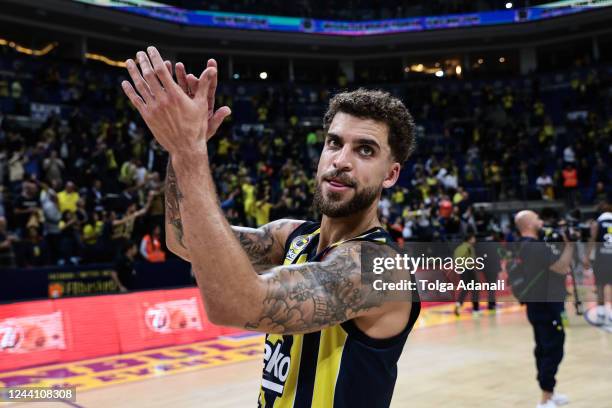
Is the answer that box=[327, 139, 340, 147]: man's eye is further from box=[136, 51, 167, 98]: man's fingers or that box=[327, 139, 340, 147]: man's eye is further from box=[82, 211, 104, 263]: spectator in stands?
box=[82, 211, 104, 263]: spectator in stands

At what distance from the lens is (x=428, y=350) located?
9.91 metres

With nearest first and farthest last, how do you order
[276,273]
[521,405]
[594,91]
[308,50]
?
1. [276,273]
2. [521,405]
3. [594,91]
4. [308,50]

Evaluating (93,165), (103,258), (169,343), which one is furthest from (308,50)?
(169,343)

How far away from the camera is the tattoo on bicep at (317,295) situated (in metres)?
1.86

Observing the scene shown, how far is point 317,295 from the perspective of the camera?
1.97 meters

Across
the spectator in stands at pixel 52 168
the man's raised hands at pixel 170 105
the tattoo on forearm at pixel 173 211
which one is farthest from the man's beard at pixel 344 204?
the spectator in stands at pixel 52 168

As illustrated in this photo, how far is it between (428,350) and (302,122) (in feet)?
65.2

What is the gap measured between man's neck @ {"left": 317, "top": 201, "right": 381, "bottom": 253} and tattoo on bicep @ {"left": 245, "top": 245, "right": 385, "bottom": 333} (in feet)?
0.71

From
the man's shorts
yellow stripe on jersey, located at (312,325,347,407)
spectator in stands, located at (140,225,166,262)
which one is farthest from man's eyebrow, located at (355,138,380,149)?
spectator in stands, located at (140,225,166,262)

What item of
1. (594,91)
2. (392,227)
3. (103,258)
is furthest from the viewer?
(594,91)

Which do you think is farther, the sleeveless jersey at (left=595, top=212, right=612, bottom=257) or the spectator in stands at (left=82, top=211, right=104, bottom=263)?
the spectator in stands at (left=82, top=211, right=104, bottom=263)

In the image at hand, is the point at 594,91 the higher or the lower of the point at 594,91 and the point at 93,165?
the higher

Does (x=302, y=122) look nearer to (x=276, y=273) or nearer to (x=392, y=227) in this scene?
(x=392, y=227)

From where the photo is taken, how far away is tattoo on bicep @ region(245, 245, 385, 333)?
186 cm
